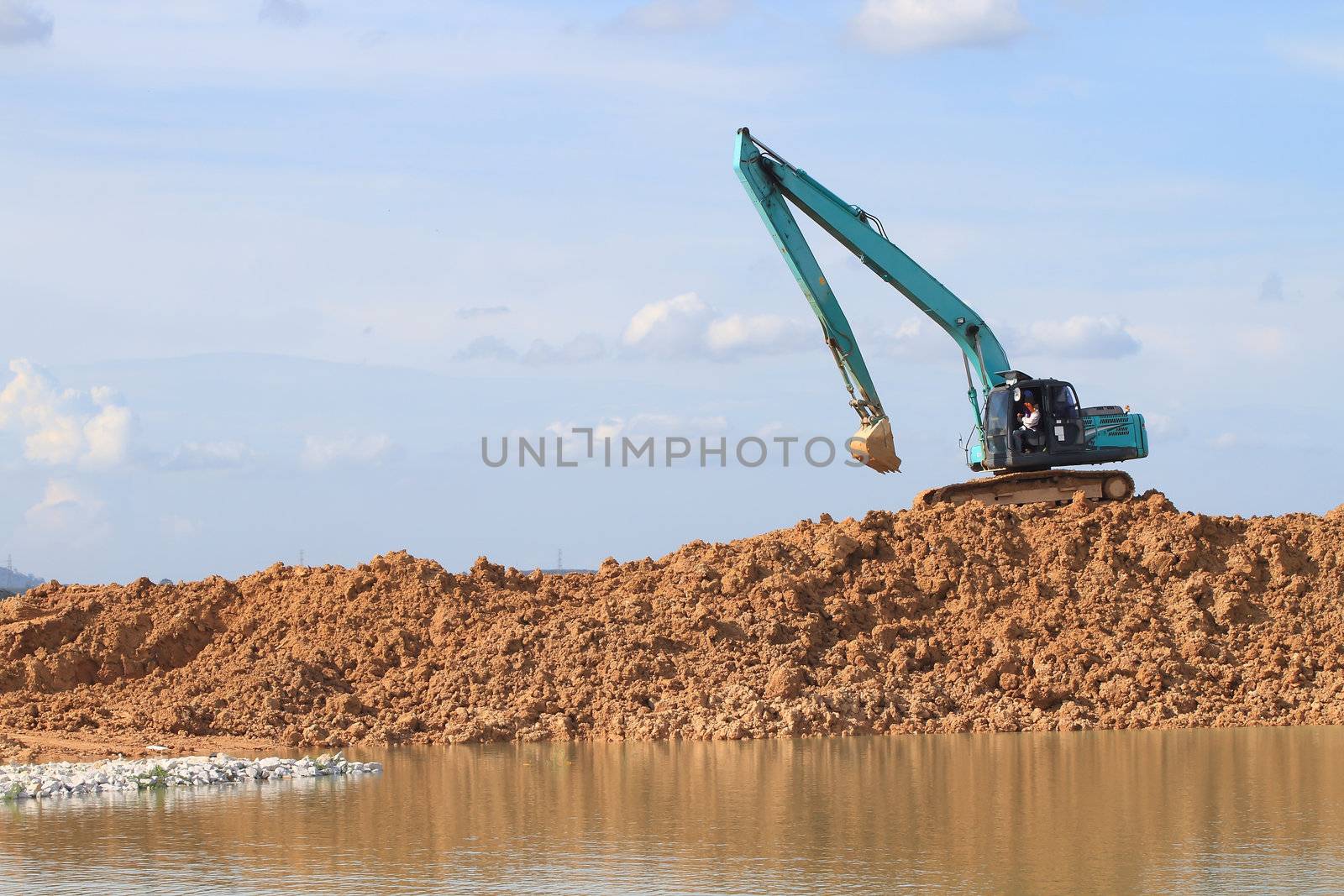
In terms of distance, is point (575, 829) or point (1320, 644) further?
point (1320, 644)

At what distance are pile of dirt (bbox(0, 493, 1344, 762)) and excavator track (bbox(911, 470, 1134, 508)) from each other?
1.09 meters

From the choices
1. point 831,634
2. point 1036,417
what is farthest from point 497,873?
point 1036,417

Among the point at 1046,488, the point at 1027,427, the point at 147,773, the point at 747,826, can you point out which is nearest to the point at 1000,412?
the point at 1027,427

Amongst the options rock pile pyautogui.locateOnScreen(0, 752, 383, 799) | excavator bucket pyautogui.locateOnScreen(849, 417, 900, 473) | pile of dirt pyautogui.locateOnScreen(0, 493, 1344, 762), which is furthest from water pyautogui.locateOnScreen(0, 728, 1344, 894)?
excavator bucket pyautogui.locateOnScreen(849, 417, 900, 473)

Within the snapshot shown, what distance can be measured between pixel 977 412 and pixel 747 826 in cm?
1449

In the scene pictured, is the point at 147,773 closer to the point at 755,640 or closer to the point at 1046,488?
the point at 755,640

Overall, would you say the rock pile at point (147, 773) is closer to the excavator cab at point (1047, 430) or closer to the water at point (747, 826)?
the water at point (747, 826)

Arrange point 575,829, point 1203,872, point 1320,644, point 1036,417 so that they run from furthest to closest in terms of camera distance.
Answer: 1. point 1036,417
2. point 1320,644
3. point 575,829
4. point 1203,872

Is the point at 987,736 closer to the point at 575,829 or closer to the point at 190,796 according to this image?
the point at 575,829

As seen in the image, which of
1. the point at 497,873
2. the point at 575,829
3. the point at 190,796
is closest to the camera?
the point at 497,873

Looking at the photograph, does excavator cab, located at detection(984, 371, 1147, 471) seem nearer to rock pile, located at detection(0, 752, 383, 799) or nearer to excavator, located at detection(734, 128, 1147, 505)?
excavator, located at detection(734, 128, 1147, 505)

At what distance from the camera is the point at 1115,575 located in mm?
22219

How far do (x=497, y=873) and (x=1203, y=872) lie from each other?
4.68 metres

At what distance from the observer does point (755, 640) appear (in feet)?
68.7
